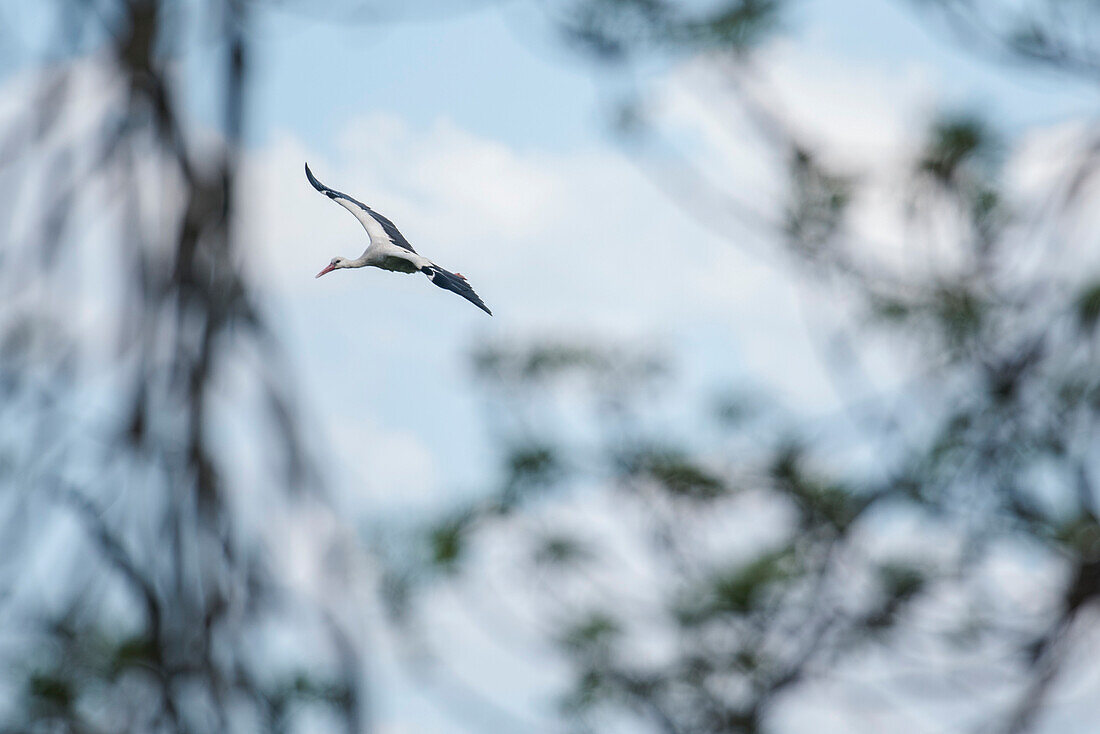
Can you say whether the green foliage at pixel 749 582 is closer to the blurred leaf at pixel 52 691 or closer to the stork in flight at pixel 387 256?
the blurred leaf at pixel 52 691

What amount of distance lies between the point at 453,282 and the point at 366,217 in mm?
40

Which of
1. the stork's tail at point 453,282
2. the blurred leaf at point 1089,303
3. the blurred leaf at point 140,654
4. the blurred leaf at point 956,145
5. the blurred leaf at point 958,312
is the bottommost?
the stork's tail at point 453,282

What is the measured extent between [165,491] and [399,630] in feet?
4.40

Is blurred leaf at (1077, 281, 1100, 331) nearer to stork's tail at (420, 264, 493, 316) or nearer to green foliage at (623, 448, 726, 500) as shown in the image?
green foliage at (623, 448, 726, 500)

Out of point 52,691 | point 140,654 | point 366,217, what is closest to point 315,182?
point 366,217

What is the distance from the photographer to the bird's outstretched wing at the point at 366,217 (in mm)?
215

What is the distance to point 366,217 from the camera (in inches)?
8.7

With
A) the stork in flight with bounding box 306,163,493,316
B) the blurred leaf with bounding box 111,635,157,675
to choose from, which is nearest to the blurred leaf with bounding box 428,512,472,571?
the blurred leaf with bounding box 111,635,157,675

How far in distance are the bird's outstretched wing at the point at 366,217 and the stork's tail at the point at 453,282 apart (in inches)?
0.4

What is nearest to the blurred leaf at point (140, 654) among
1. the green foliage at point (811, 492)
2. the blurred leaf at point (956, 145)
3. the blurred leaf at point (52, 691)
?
the blurred leaf at point (52, 691)

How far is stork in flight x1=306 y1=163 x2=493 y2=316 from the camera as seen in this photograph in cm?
19

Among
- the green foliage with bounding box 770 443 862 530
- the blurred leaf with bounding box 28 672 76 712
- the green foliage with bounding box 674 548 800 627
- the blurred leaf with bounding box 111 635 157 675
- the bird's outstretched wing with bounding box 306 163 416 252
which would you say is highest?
the green foliage with bounding box 770 443 862 530

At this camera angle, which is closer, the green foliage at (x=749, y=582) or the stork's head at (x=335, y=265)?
the stork's head at (x=335, y=265)

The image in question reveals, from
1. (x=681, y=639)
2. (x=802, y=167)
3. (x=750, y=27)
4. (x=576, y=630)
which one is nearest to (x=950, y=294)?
(x=802, y=167)
